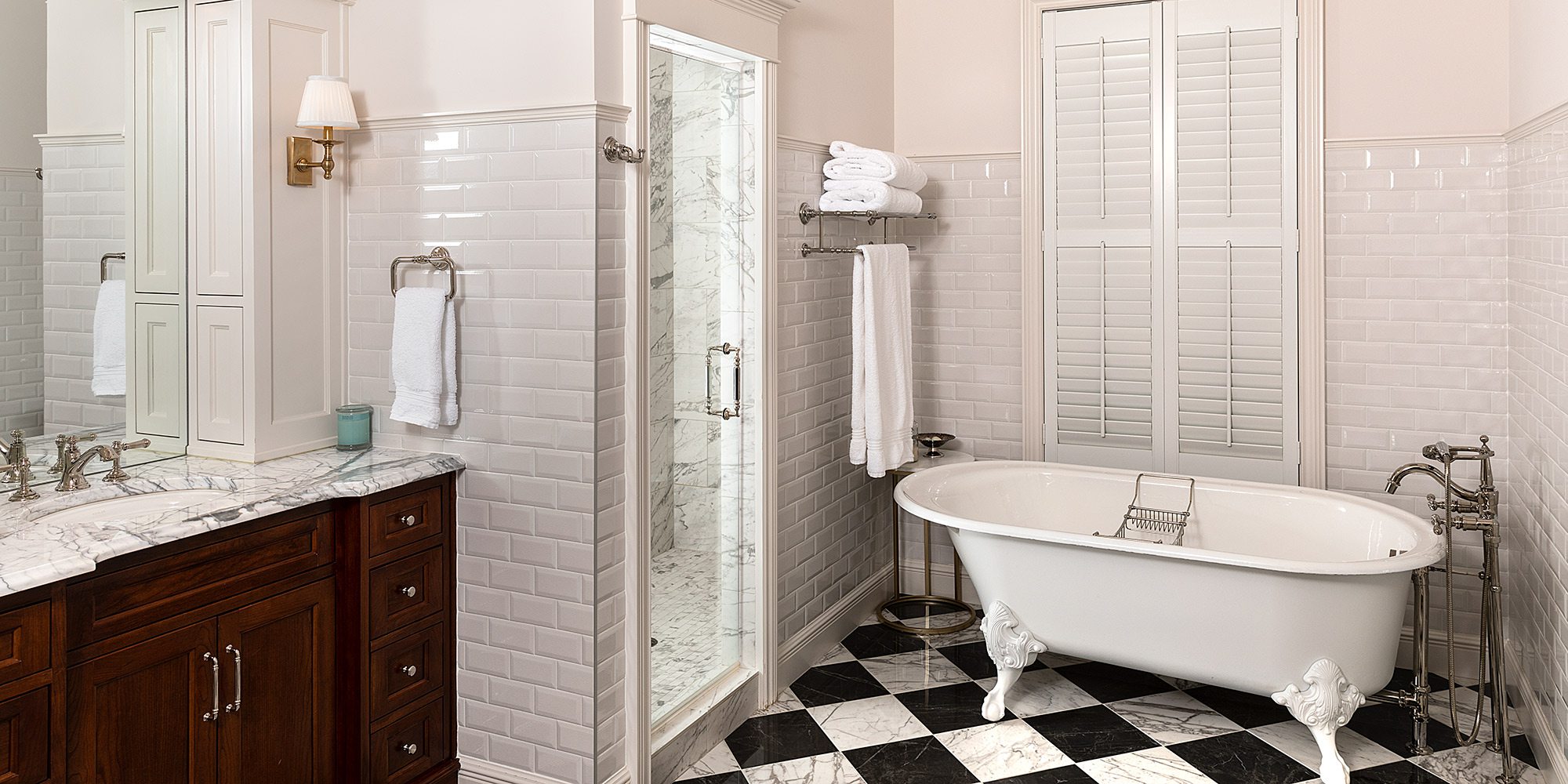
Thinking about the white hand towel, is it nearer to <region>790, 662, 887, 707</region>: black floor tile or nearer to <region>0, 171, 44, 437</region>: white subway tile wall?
<region>0, 171, 44, 437</region>: white subway tile wall

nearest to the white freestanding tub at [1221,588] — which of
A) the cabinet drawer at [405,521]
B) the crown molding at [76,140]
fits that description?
the cabinet drawer at [405,521]

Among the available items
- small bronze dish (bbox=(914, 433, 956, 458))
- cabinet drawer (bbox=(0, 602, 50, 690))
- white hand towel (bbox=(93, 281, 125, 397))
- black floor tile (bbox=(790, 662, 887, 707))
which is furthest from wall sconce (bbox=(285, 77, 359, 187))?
small bronze dish (bbox=(914, 433, 956, 458))

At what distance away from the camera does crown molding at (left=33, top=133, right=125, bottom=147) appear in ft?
8.09

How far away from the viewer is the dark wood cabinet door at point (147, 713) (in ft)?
6.64

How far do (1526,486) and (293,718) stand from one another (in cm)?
366

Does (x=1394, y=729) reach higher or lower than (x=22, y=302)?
lower

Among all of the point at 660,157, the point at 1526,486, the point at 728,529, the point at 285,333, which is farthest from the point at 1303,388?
the point at 285,333

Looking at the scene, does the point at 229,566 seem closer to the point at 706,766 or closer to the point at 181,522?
the point at 181,522

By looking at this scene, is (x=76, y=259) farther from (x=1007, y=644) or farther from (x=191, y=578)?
(x=1007, y=644)

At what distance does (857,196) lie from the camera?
3.78 meters

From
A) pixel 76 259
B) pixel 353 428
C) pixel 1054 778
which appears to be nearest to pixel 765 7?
pixel 353 428

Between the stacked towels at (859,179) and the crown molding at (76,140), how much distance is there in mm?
2136

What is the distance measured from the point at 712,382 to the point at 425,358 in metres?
0.99

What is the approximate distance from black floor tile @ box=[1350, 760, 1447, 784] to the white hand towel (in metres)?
3.50
